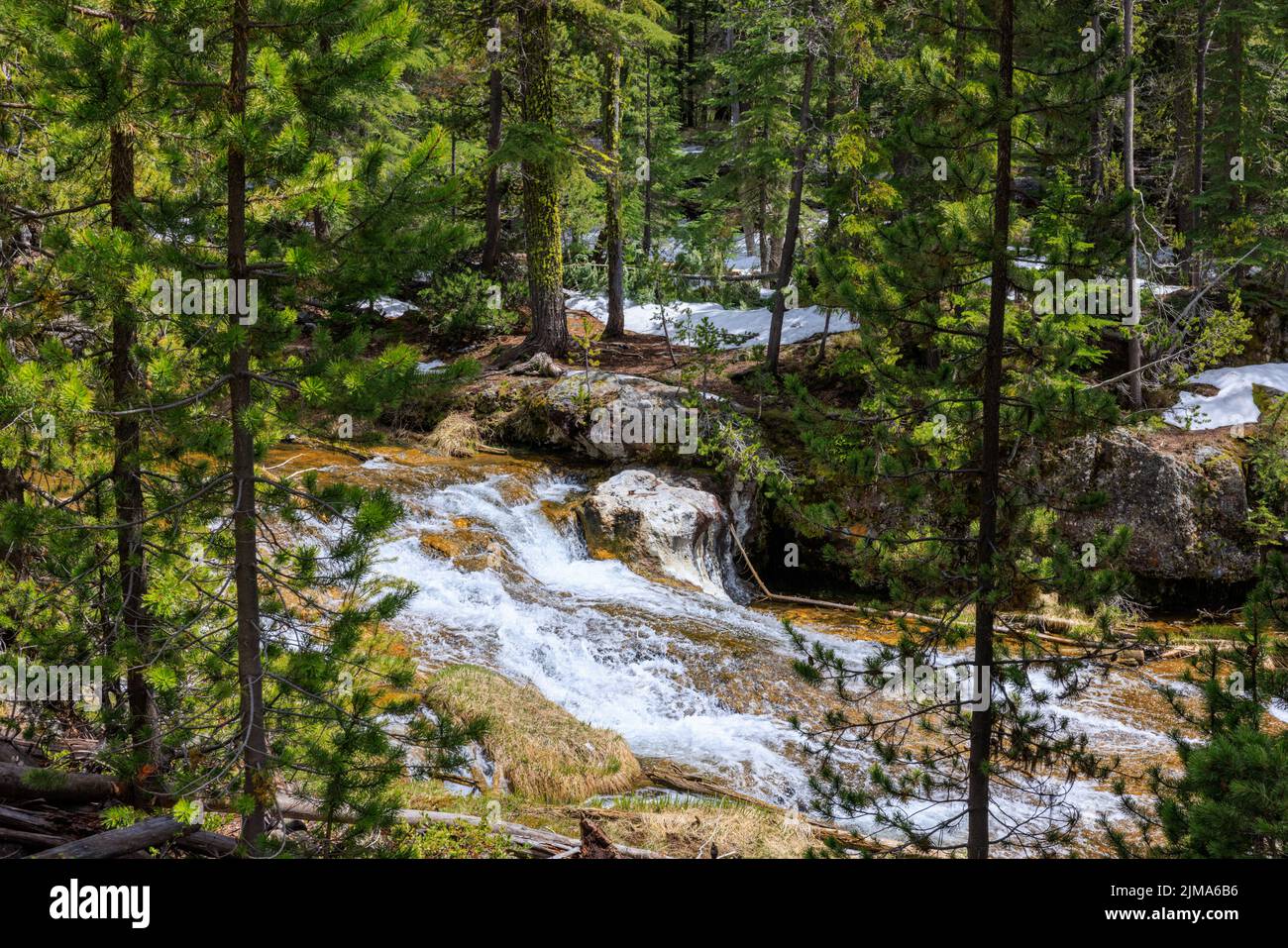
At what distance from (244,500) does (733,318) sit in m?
20.6

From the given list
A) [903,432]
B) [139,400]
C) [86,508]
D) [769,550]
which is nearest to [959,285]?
[903,432]

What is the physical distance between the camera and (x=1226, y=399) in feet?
57.7

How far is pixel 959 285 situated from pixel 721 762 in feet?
18.2

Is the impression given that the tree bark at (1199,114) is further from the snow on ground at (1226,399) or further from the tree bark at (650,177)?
the tree bark at (650,177)

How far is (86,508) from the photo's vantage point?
6133mm

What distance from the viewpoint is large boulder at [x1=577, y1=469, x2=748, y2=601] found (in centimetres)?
1405

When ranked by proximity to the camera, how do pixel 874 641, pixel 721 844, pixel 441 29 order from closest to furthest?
pixel 721 844 → pixel 874 641 → pixel 441 29

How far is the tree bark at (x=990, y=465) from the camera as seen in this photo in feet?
20.3

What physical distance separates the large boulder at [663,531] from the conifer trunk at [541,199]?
228 inches

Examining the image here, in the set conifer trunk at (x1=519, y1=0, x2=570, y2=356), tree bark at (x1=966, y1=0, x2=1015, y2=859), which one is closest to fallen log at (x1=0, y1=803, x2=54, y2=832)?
tree bark at (x1=966, y1=0, x2=1015, y2=859)

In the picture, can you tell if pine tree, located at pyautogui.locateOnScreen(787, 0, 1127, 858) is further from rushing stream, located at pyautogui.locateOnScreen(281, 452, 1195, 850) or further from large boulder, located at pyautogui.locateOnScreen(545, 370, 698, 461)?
large boulder, located at pyautogui.locateOnScreen(545, 370, 698, 461)

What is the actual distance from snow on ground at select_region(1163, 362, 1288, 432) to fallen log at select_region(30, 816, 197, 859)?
706 inches

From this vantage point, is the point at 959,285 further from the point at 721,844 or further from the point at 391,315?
the point at 391,315

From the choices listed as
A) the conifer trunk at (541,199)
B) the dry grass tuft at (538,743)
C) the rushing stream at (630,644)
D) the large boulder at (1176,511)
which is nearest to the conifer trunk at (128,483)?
the rushing stream at (630,644)
